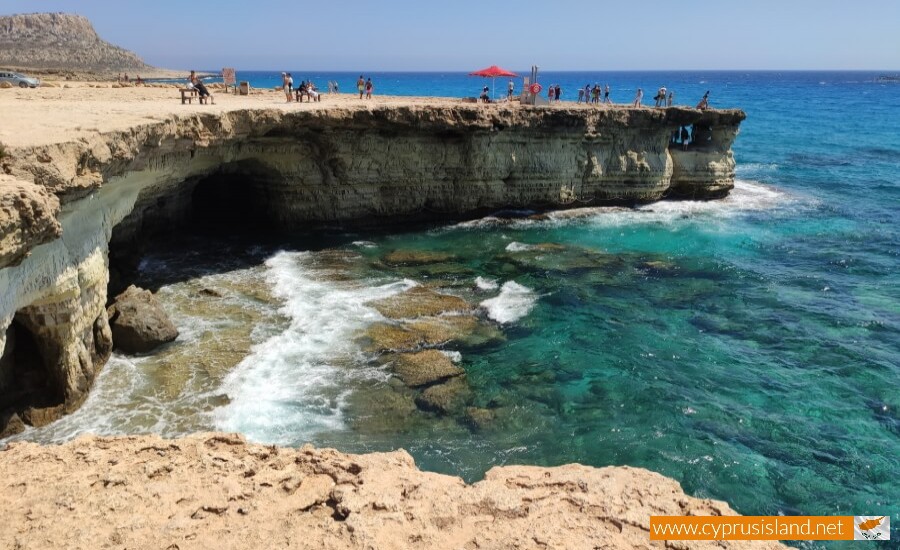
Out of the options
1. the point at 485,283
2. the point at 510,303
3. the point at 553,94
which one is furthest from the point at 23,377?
the point at 553,94

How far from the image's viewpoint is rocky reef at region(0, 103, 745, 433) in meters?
11.2

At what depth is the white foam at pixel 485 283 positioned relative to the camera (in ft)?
67.4

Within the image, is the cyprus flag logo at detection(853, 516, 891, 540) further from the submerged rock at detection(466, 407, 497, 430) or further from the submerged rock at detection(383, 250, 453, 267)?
the submerged rock at detection(383, 250, 453, 267)

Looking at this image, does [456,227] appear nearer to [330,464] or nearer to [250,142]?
[250,142]

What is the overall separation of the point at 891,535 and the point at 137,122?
57.8 feet

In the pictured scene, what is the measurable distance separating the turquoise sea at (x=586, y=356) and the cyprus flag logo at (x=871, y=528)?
308 millimetres

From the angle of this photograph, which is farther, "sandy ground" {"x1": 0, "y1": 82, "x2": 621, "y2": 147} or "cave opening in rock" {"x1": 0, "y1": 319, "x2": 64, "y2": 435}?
"cave opening in rock" {"x1": 0, "y1": 319, "x2": 64, "y2": 435}

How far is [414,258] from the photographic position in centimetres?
2298

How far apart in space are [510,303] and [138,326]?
34.7ft

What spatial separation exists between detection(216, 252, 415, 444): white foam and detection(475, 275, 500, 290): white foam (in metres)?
2.32

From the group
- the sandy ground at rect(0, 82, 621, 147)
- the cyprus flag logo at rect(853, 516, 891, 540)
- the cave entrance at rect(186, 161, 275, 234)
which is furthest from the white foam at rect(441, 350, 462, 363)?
the cave entrance at rect(186, 161, 275, 234)

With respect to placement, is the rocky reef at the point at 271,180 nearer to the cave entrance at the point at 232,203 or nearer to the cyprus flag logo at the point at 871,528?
the cave entrance at the point at 232,203

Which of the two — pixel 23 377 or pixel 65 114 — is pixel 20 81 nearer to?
pixel 65 114

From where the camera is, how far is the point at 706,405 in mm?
13586
